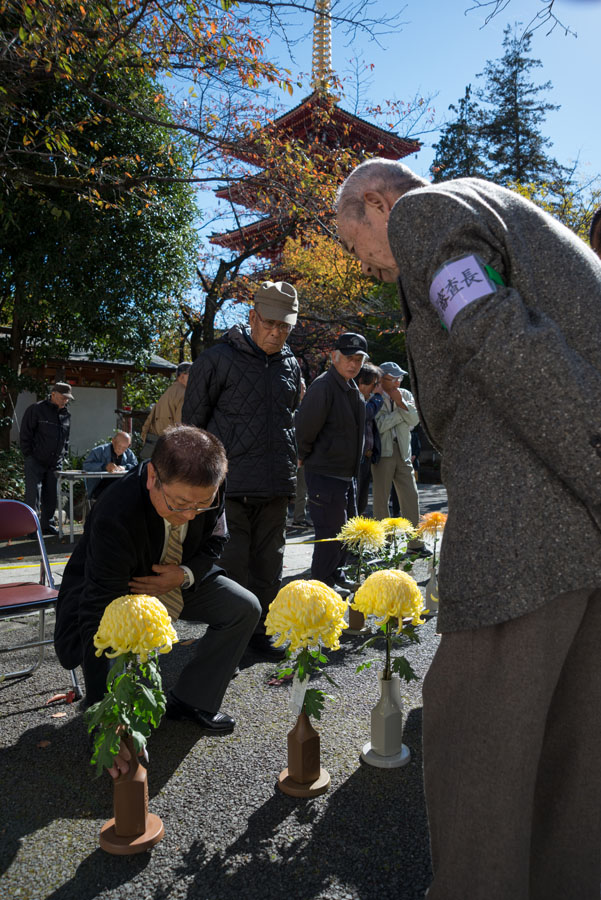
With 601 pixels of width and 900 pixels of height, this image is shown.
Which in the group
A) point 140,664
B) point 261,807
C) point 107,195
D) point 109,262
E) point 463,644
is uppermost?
point 107,195

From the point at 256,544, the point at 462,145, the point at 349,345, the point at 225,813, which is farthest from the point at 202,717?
the point at 462,145

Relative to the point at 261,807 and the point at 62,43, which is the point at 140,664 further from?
the point at 62,43

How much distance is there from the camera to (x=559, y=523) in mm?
1235

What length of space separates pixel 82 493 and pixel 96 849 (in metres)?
9.43

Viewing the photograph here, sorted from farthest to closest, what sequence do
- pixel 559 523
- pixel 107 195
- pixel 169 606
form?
pixel 107 195 → pixel 169 606 → pixel 559 523

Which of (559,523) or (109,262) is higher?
(109,262)

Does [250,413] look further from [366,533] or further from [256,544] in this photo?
[366,533]

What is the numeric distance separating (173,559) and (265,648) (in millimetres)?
1314

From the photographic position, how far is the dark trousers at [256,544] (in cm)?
371

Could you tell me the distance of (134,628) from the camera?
74.9 inches

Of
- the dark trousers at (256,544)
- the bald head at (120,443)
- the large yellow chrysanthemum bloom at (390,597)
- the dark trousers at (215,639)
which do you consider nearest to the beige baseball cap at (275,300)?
the dark trousers at (256,544)

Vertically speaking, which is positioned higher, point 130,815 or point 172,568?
point 172,568

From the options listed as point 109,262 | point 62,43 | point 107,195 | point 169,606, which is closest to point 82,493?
point 109,262

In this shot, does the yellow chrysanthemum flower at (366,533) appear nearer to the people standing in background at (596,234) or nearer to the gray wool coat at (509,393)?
the people standing in background at (596,234)
